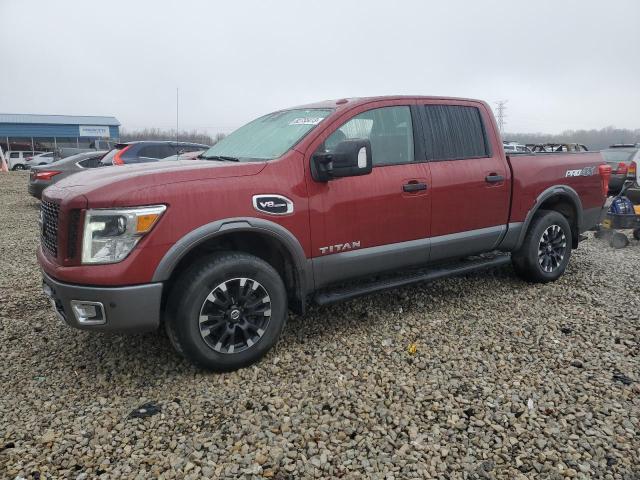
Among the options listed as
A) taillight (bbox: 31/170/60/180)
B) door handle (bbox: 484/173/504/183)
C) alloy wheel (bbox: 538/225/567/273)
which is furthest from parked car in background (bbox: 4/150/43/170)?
alloy wheel (bbox: 538/225/567/273)

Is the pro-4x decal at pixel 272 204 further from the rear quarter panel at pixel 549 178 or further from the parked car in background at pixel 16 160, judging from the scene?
the parked car in background at pixel 16 160

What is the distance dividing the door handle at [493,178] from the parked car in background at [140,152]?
6955 millimetres

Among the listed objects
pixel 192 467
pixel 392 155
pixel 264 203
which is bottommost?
pixel 192 467

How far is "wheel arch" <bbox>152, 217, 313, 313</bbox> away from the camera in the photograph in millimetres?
3016

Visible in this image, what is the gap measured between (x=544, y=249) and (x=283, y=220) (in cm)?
321

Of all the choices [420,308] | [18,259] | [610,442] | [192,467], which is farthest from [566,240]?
→ [18,259]

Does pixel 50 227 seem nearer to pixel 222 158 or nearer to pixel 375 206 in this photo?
pixel 222 158

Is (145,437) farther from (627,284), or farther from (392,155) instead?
(627,284)

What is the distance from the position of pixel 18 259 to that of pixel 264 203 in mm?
5070

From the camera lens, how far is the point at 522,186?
4.73 m

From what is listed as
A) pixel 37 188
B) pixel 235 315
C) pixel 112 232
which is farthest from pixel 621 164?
pixel 37 188

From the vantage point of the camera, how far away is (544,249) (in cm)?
510

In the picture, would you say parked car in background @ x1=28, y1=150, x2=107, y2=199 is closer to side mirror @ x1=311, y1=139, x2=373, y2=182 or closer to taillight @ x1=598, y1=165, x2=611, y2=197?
side mirror @ x1=311, y1=139, x2=373, y2=182

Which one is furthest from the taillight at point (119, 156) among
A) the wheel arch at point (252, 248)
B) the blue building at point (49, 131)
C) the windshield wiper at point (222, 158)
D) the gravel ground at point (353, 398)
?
the blue building at point (49, 131)
